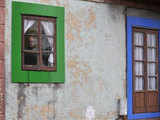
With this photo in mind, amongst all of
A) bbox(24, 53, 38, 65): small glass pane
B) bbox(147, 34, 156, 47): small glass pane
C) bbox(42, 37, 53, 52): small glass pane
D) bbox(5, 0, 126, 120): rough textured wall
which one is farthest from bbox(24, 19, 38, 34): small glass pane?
bbox(147, 34, 156, 47): small glass pane

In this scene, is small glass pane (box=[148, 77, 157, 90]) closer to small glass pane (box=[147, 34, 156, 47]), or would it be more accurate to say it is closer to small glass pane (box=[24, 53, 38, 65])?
small glass pane (box=[147, 34, 156, 47])

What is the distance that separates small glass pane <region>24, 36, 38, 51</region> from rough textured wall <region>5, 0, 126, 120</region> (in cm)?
41

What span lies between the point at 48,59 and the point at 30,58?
1.42ft

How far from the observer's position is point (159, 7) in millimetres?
8531

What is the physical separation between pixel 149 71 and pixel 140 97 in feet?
2.61

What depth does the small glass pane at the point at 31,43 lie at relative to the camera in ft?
21.7

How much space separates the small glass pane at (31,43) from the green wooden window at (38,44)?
0.08 feet

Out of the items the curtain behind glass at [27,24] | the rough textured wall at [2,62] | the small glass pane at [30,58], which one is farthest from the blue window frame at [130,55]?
the rough textured wall at [2,62]

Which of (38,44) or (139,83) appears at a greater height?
(38,44)

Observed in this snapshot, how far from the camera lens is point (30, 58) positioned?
664 centimetres

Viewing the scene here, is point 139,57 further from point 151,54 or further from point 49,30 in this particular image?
point 49,30

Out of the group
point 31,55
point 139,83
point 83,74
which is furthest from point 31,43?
point 139,83

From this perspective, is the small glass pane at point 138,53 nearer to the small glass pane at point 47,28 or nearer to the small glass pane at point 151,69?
the small glass pane at point 151,69

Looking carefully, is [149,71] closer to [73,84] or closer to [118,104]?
[118,104]
